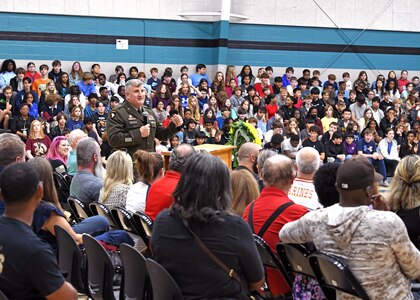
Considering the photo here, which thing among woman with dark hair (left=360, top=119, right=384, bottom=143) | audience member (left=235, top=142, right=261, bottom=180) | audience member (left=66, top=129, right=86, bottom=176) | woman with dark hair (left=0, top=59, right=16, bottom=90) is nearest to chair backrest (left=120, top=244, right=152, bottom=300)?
audience member (left=235, top=142, right=261, bottom=180)

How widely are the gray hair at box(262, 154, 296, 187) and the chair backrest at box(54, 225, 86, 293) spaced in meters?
1.19

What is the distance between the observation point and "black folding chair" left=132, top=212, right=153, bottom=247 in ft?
16.1

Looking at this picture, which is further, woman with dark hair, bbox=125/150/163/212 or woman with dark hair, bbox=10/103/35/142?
woman with dark hair, bbox=10/103/35/142

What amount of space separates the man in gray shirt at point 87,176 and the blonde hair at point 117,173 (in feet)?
0.65

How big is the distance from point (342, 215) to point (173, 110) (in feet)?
34.6

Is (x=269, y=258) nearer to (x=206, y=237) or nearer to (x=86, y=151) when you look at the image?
(x=206, y=237)

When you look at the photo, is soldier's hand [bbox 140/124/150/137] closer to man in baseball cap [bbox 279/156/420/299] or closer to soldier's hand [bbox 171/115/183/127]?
soldier's hand [bbox 171/115/183/127]

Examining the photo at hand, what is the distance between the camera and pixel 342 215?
142 inches

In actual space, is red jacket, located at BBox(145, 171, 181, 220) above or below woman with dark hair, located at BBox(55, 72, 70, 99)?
above

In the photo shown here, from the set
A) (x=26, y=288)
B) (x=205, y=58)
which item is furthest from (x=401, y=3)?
(x=26, y=288)

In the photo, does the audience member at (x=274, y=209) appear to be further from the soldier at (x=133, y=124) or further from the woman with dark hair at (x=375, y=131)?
the woman with dark hair at (x=375, y=131)

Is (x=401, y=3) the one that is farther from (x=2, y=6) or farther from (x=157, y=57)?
(x=2, y=6)

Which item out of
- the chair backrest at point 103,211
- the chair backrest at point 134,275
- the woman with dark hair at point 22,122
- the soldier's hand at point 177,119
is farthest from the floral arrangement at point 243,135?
the chair backrest at point 134,275

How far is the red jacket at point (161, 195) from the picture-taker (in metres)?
5.00
